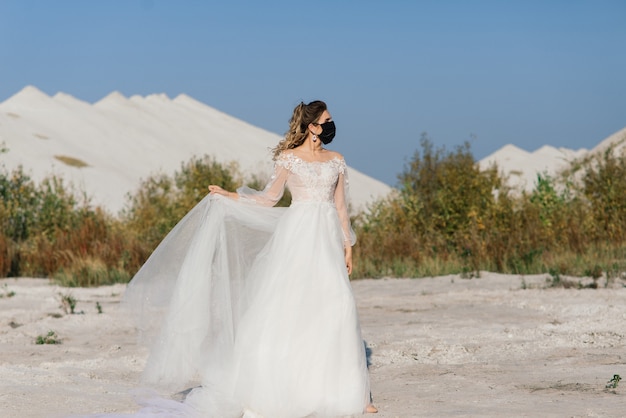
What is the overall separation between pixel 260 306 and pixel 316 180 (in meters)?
0.98

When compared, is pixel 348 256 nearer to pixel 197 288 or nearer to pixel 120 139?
pixel 197 288

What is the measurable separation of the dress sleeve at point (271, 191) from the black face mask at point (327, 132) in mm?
356

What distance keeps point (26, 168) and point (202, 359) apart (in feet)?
153

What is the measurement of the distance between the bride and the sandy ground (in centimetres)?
48

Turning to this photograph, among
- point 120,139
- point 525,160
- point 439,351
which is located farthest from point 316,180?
point 120,139

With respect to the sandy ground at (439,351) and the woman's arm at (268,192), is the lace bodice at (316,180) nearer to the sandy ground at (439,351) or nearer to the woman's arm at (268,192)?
the woman's arm at (268,192)

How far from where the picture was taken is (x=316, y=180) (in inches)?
274

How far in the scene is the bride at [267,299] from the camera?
6602 millimetres

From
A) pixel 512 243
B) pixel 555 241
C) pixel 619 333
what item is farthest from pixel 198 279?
pixel 555 241

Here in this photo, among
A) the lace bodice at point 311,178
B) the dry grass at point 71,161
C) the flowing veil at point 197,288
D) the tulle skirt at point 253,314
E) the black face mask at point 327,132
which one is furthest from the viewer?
the dry grass at point 71,161

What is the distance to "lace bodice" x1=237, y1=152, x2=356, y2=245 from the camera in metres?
6.97

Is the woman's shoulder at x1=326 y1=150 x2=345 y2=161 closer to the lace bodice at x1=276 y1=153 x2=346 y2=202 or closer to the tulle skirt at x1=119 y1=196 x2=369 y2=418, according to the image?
the lace bodice at x1=276 y1=153 x2=346 y2=202

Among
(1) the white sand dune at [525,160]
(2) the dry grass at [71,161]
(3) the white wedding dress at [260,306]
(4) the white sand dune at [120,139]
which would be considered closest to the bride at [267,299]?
(3) the white wedding dress at [260,306]

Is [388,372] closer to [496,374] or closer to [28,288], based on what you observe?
[496,374]
